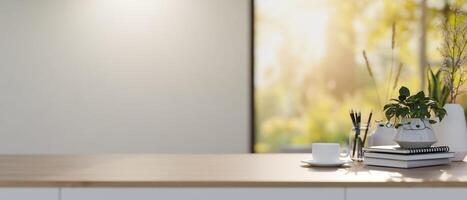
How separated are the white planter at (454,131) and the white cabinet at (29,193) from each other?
127cm

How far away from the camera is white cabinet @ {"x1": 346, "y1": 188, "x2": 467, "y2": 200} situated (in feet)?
5.08

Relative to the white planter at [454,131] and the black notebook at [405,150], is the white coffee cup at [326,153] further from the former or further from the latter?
the white planter at [454,131]

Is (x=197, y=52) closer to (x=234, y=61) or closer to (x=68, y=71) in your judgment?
(x=234, y=61)

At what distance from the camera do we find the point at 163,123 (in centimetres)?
393

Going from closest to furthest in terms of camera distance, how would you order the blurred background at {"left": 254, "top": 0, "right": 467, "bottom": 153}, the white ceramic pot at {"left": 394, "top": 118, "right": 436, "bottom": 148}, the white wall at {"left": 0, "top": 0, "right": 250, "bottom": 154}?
the white ceramic pot at {"left": 394, "top": 118, "right": 436, "bottom": 148} → the white wall at {"left": 0, "top": 0, "right": 250, "bottom": 154} → the blurred background at {"left": 254, "top": 0, "right": 467, "bottom": 153}

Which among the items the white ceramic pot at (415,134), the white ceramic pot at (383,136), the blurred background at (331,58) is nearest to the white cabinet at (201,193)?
the white ceramic pot at (415,134)

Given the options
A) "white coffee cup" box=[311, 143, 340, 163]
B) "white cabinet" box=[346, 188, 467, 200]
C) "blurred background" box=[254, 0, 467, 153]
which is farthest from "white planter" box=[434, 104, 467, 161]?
"blurred background" box=[254, 0, 467, 153]

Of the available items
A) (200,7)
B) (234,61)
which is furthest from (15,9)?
(234,61)

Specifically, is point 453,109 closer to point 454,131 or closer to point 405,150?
point 454,131

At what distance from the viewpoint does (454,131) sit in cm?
214

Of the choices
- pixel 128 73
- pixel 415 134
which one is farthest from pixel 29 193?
pixel 128 73

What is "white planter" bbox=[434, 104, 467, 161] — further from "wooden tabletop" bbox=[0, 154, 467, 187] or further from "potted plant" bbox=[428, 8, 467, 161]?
"wooden tabletop" bbox=[0, 154, 467, 187]

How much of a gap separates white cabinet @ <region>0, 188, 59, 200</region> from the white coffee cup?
Answer: 768mm

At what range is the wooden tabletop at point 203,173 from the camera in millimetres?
1550
